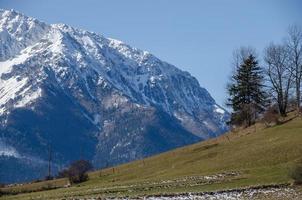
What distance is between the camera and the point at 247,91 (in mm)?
109875

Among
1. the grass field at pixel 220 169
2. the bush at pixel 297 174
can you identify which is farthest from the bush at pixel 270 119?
the bush at pixel 297 174

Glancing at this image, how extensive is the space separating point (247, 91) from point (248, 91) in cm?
20

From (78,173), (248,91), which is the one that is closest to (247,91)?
(248,91)

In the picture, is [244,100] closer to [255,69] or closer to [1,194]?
[255,69]

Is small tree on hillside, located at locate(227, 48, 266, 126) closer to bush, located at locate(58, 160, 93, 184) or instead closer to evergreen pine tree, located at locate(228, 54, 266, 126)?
evergreen pine tree, located at locate(228, 54, 266, 126)

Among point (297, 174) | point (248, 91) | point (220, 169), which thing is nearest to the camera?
point (297, 174)

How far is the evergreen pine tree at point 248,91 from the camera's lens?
10856cm

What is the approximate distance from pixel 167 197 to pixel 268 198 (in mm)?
10936

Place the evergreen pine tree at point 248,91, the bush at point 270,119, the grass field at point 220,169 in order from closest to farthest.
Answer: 1. the grass field at point 220,169
2. the bush at point 270,119
3. the evergreen pine tree at point 248,91

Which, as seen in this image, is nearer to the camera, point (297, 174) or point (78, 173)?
point (297, 174)

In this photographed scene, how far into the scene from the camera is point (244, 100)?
4355 inches

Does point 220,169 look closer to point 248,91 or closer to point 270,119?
point 270,119

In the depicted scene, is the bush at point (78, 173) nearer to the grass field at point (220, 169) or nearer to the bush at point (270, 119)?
the grass field at point (220, 169)

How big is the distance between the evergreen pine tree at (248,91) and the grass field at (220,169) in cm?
1157
